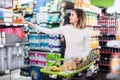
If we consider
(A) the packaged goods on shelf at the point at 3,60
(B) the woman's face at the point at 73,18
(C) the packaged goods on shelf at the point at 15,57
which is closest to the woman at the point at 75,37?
(B) the woman's face at the point at 73,18

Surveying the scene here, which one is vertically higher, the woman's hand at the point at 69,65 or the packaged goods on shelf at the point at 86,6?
the packaged goods on shelf at the point at 86,6

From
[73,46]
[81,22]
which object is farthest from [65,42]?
[81,22]

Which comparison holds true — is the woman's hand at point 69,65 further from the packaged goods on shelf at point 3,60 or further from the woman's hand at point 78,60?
the packaged goods on shelf at point 3,60

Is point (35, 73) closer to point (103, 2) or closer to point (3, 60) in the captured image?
point (3, 60)

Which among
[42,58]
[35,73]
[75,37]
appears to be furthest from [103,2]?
[35,73]

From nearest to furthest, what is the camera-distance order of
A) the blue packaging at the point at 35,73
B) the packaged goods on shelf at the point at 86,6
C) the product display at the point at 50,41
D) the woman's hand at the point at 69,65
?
the product display at the point at 50,41 → the woman's hand at the point at 69,65 → the packaged goods on shelf at the point at 86,6 → the blue packaging at the point at 35,73

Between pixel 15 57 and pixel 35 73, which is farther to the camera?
pixel 35 73

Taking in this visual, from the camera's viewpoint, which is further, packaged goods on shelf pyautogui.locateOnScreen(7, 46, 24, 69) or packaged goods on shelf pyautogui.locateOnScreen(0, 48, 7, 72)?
packaged goods on shelf pyautogui.locateOnScreen(7, 46, 24, 69)

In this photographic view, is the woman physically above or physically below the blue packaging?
above

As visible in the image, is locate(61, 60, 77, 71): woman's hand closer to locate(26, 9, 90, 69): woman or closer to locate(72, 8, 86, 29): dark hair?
locate(26, 9, 90, 69): woman

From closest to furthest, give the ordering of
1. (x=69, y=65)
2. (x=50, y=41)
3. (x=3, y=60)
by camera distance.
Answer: (x=3, y=60)
(x=69, y=65)
(x=50, y=41)

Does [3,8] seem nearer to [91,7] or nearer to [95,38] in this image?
[91,7]

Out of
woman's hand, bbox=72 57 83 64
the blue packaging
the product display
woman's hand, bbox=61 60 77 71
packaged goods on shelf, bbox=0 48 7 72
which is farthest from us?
the blue packaging

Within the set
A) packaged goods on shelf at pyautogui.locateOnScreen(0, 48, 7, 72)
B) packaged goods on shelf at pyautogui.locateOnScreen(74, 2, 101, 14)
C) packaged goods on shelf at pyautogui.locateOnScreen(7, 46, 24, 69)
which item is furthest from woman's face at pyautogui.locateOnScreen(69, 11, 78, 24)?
packaged goods on shelf at pyautogui.locateOnScreen(0, 48, 7, 72)
